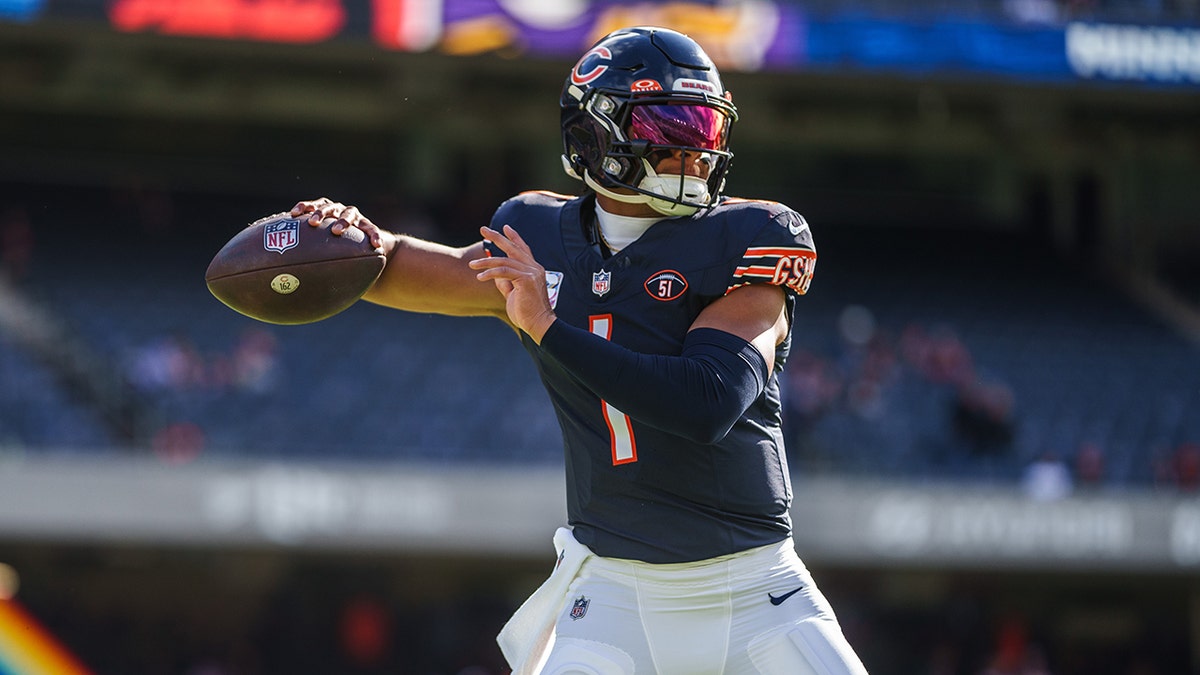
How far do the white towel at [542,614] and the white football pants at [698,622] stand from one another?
3 centimetres

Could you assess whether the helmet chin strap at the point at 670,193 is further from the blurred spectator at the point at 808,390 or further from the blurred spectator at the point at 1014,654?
the blurred spectator at the point at 1014,654

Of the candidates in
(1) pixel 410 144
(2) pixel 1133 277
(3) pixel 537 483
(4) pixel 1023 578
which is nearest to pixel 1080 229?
(2) pixel 1133 277

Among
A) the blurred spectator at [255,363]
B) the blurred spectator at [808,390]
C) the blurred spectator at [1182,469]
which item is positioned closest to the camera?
the blurred spectator at [255,363]

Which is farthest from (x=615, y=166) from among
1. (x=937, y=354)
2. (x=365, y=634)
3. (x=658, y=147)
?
(x=937, y=354)

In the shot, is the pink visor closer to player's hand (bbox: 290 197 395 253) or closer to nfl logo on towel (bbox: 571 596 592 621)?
player's hand (bbox: 290 197 395 253)

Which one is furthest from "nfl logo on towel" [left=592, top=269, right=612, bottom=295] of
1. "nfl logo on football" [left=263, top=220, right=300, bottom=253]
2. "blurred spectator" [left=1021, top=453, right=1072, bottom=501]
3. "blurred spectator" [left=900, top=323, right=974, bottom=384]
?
"blurred spectator" [left=900, top=323, right=974, bottom=384]

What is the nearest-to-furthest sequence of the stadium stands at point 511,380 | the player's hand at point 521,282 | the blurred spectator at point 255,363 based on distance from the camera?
the player's hand at point 521,282
the stadium stands at point 511,380
the blurred spectator at point 255,363

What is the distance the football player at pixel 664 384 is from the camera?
3.02 metres

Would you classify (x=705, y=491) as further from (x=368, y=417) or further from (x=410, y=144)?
(x=410, y=144)

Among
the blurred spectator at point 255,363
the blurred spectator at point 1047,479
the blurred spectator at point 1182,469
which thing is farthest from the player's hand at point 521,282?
the blurred spectator at point 1182,469

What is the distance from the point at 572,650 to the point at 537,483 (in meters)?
8.27

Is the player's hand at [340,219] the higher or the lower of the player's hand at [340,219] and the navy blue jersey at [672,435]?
the higher

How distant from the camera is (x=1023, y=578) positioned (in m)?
13.9

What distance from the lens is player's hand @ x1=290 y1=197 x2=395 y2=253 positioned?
351 cm
